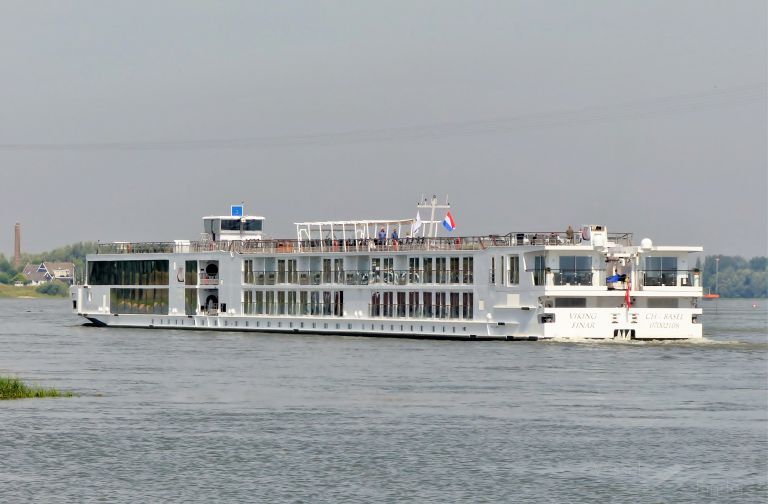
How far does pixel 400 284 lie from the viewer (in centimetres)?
7662

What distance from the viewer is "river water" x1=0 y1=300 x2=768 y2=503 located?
30.7m

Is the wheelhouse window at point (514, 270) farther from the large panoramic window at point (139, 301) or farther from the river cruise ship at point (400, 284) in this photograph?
the large panoramic window at point (139, 301)

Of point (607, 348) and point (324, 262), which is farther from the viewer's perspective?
point (324, 262)

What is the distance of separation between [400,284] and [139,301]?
21948 millimetres

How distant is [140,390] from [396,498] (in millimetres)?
21470

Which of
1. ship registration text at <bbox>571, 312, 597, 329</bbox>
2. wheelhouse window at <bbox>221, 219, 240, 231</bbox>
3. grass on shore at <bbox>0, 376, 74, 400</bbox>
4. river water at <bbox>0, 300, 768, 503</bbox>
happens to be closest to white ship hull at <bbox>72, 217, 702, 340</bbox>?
ship registration text at <bbox>571, 312, 597, 329</bbox>

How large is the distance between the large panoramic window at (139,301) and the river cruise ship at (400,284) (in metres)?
0.09

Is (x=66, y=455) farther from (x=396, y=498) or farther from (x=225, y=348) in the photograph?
(x=225, y=348)

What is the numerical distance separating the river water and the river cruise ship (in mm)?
3209

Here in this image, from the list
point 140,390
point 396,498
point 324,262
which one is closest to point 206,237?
point 324,262

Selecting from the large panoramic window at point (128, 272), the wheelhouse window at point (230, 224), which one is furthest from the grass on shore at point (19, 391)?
the wheelhouse window at point (230, 224)

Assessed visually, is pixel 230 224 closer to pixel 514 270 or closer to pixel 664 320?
pixel 514 270

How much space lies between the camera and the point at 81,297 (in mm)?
94250

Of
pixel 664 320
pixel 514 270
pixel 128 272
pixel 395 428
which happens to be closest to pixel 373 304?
pixel 514 270
